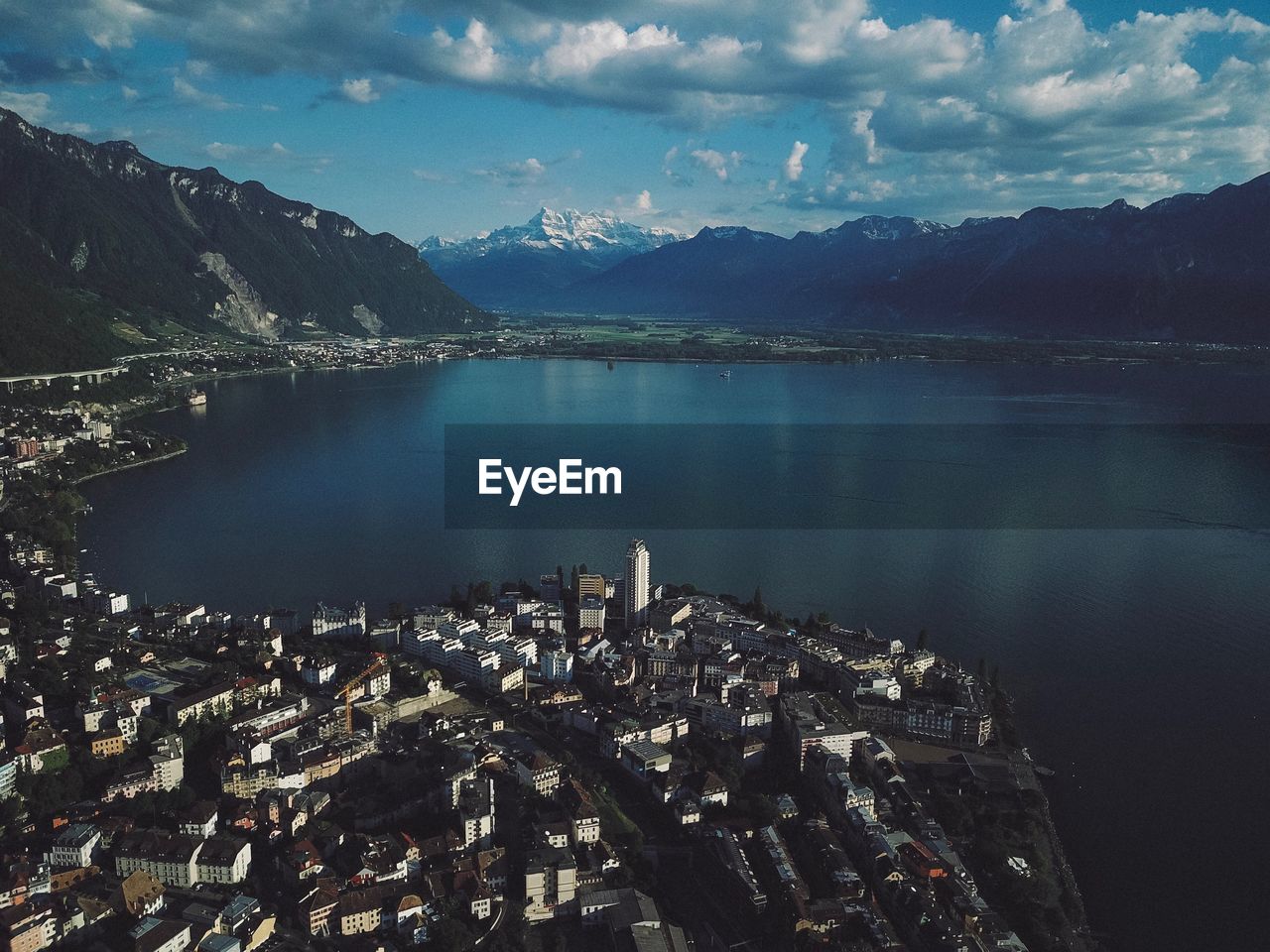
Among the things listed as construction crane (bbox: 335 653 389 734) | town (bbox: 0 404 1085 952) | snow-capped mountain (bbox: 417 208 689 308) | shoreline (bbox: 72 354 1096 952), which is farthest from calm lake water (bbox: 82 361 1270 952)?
snow-capped mountain (bbox: 417 208 689 308)

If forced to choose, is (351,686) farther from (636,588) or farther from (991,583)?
(991,583)

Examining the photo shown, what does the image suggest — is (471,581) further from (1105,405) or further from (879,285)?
(879,285)

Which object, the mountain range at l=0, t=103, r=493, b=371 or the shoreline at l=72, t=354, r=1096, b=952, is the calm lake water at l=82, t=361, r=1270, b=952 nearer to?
the shoreline at l=72, t=354, r=1096, b=952

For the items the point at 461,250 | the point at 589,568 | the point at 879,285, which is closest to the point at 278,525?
the point at 589,568

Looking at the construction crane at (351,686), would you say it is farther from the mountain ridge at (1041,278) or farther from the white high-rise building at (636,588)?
the mountain ridge at (1041,278)

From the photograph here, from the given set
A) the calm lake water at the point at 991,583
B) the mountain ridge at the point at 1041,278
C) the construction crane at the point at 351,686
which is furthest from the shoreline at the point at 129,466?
the mountain ridge at the point at 1041,278
